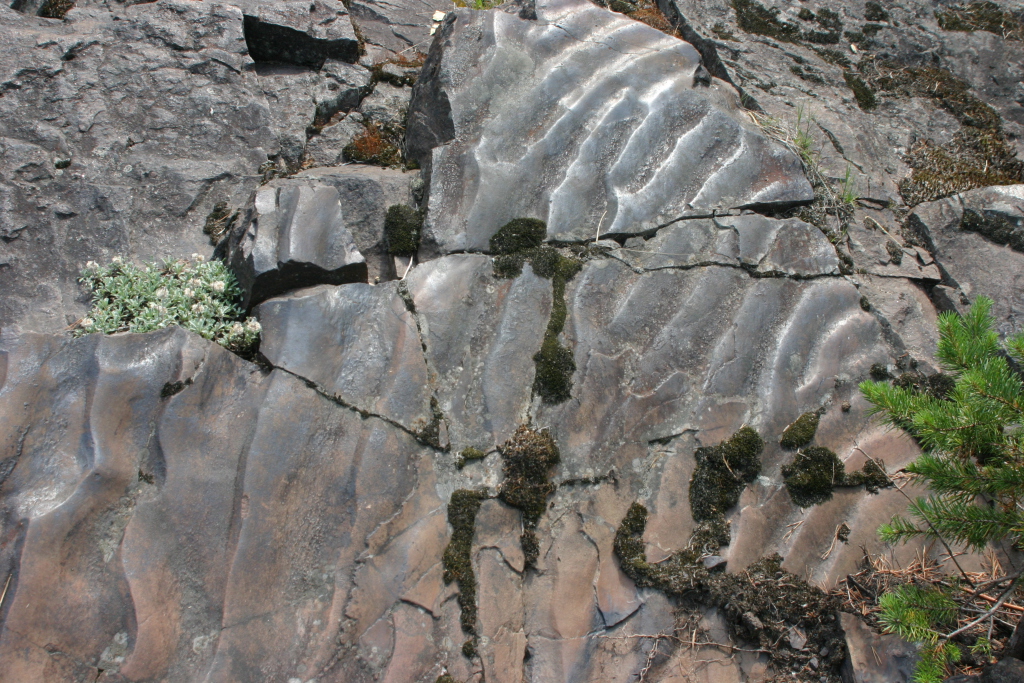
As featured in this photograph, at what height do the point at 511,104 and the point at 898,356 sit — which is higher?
the point at 511,104

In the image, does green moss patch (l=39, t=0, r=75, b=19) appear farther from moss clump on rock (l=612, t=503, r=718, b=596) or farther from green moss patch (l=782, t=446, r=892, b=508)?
green moss patch (l=782, t=446, r=892, b=508)

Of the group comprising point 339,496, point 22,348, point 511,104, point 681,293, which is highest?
point 511,104

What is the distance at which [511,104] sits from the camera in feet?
17.2

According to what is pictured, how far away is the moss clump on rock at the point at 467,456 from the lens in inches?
155

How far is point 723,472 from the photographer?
382 centimetres

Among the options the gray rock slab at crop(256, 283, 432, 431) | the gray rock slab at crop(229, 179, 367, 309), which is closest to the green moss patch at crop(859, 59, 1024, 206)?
the gray rock slab at crop(256, 283, 432, 431)

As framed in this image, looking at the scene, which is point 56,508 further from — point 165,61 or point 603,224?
point 165,61

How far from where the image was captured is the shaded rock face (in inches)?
133

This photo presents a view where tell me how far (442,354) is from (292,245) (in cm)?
114

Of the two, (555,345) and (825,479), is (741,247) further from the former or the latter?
(825,479)

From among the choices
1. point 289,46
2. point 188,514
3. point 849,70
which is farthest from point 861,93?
point 188,514

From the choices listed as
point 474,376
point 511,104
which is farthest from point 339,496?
point 511,104

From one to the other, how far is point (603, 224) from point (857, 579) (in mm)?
2558

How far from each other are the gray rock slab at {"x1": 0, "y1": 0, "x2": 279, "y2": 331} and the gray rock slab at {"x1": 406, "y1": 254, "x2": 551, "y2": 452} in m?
1.74
